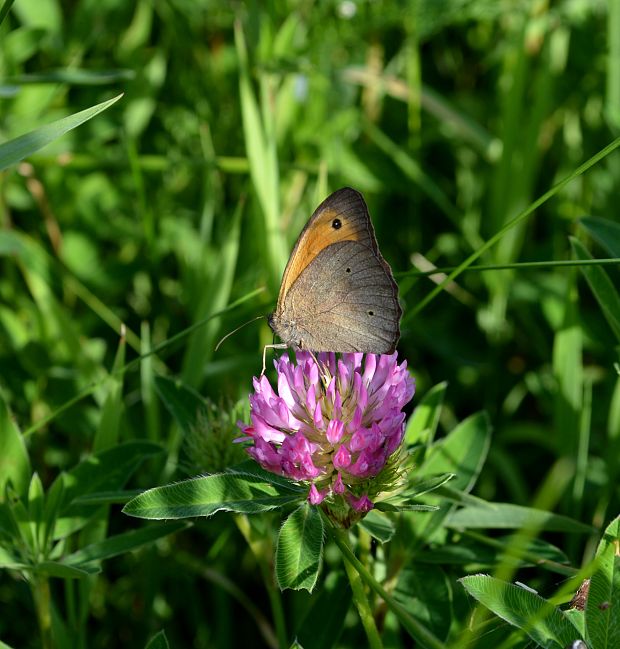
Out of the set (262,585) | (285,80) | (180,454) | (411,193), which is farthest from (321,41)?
(262,585)

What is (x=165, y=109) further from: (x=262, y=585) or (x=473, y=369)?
(x=262, y=585)

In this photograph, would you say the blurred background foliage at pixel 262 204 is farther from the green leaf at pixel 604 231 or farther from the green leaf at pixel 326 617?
the green leaf at pixel 326 617

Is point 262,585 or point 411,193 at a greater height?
point 411,193

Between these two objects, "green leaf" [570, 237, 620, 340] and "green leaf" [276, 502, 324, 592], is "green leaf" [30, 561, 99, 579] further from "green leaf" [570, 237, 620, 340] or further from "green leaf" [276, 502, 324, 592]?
"green leaf" [570, 237, 620, 340]

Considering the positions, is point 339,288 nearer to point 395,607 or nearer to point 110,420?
point 110,420

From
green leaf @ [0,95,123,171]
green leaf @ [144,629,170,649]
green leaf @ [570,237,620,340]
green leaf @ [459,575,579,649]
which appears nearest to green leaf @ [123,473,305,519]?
green leaf @ [144,629,170,649]

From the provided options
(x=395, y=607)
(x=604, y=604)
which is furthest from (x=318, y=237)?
(x=604, y=604)
